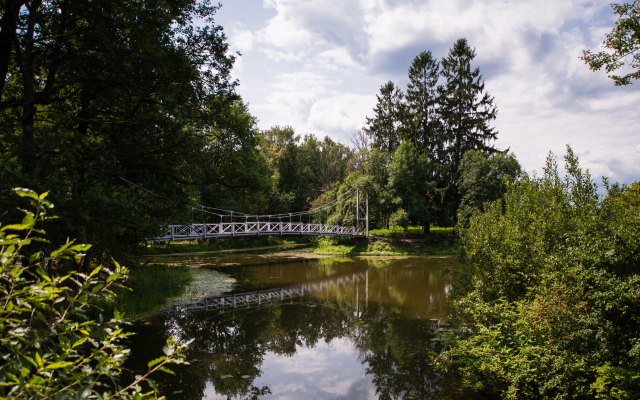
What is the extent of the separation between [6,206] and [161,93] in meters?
2.66

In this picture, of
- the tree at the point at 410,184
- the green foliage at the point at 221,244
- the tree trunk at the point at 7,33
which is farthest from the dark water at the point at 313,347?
the tree at the point at 410,184

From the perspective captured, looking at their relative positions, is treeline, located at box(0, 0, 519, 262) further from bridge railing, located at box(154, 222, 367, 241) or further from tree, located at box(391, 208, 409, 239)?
tree, located at box(391, 208, 409, 239)

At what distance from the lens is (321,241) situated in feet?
71.5

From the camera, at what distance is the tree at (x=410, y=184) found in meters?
20.2

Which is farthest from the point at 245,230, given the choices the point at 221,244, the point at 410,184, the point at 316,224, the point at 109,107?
the point at 410,184

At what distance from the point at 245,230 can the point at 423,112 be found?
13.9 meters

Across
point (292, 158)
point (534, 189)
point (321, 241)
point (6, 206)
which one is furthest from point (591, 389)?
point (292, 158)

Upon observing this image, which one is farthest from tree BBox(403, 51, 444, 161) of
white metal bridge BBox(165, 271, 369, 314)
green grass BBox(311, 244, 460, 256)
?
white metal bridge BBox(165, 271, 369, 314)

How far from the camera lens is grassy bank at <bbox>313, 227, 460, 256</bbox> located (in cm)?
1889

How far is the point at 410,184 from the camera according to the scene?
2078 cm

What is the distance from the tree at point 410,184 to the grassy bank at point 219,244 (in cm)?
849

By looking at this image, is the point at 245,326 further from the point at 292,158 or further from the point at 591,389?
the point at 292,158

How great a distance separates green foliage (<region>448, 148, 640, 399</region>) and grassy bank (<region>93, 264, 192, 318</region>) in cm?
580

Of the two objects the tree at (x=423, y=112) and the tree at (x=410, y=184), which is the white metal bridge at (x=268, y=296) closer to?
the tree at (x=410, y=184)
